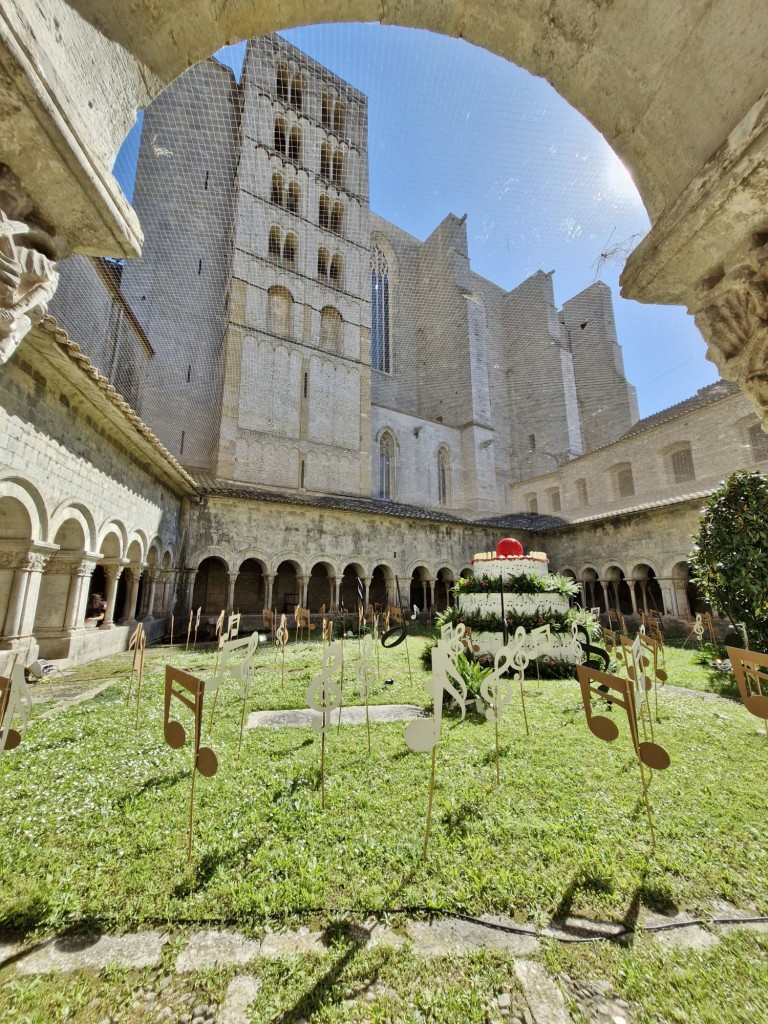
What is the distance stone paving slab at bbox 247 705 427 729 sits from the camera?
→ 4477mm

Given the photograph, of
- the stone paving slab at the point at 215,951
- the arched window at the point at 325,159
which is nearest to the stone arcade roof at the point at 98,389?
the stone paving slab at the point at 215,951

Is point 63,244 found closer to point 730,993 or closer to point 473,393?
point 730,993

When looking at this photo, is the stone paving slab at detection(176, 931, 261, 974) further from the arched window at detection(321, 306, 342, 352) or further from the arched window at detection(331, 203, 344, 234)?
the arched window at detection(331, 203, 344, 234)

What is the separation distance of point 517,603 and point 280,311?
18.1m

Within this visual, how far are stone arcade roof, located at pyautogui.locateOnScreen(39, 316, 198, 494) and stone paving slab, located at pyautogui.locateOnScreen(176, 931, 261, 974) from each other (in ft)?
18.3

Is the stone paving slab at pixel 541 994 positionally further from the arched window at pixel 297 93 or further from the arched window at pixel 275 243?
the arched window at pixel 297 93

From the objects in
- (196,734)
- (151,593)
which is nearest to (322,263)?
(151,593)

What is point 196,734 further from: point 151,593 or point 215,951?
point 151,593

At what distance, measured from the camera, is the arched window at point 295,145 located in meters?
21.0

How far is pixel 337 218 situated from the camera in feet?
72.9

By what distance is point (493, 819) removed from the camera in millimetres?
2578

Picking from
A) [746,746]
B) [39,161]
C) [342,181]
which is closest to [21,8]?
[39,161]

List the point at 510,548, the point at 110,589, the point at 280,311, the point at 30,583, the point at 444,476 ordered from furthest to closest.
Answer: the point at 444,476 < the point at 280,311 < the point at 510,548 < the point at 110,589 < the point at 30,583

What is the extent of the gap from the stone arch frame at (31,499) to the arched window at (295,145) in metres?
23.5
